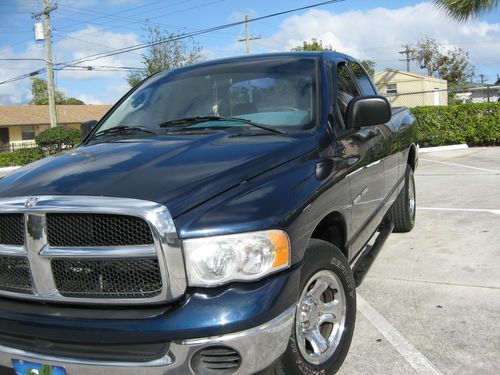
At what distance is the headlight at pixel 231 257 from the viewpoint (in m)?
2.13

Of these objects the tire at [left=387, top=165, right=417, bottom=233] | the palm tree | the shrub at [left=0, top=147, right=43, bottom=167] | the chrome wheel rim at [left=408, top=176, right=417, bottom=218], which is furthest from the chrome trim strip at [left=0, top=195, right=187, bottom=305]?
the shrub at [left=0, top=147, right=43, bottom=167]

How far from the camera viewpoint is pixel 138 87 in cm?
431

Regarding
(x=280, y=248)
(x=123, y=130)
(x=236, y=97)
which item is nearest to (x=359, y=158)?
(x=236, y=97)

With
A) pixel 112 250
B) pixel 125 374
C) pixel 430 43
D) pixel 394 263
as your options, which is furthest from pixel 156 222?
pixel 430 43

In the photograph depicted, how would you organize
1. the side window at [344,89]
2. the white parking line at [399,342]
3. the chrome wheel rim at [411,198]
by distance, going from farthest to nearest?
the chrome wheel rim at [411,198] < the side window at [344,89] < the white parking line at [399,342]

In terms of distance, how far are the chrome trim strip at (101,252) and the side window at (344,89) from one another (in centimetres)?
188

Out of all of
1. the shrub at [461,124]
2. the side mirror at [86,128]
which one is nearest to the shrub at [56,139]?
the shrub at [461,124]

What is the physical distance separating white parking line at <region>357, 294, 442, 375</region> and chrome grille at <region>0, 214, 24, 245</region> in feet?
7.58

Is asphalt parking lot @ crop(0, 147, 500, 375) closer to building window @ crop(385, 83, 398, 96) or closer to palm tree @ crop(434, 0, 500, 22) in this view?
palm tree @ crop(434, 0, 500, 22)

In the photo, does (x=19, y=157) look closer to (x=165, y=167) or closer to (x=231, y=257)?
(x=165, y=167)

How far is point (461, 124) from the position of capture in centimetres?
1744

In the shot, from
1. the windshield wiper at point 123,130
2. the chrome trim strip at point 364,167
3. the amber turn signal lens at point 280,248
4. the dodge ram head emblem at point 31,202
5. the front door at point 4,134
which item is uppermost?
the front door at point 4,134

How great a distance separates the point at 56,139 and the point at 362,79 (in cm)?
2557

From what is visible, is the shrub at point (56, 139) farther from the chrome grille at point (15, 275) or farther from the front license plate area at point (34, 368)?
the front license plate area at point (34, 368)
